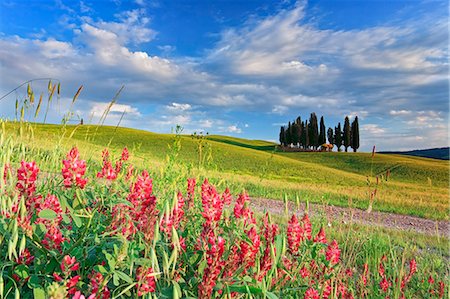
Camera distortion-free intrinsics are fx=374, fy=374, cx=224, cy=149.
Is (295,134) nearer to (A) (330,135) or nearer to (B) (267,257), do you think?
(A) (330,135)

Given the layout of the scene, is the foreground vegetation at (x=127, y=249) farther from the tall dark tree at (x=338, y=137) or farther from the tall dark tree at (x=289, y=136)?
the tall dark tree at (x=289, y=136)

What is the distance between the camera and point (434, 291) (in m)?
5.04

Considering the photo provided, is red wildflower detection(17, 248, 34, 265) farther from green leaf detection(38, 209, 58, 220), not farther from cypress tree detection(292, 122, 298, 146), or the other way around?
cypress tree detection(292, 122, 298, 146)

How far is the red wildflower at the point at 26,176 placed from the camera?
2166 mm

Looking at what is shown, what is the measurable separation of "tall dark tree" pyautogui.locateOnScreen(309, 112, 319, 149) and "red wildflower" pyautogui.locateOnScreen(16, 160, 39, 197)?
8098 cm

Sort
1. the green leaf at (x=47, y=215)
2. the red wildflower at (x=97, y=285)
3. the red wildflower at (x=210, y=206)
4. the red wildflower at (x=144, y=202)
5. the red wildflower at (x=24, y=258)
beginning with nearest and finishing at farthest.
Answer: the red wildflower at (x=97, y=285) → the green leaf at (x=47, y=215) → the red wildflower at (x=24, y=258) → the red wildflower at (x=210, y=206) → the red wildflower at (x=144, y=202)

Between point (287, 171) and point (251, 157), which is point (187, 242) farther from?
point (251, 157)

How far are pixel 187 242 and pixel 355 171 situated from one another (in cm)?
4911

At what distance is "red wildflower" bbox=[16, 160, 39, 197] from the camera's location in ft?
7.11

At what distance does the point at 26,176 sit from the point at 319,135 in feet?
271

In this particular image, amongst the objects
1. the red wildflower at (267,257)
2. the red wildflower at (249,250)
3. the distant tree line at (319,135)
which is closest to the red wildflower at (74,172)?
the red wildflower at (249,250)

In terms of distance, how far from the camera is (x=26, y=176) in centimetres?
219

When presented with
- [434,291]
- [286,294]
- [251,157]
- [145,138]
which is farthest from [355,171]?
[286,294]

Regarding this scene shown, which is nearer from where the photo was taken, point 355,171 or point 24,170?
point 24,170
